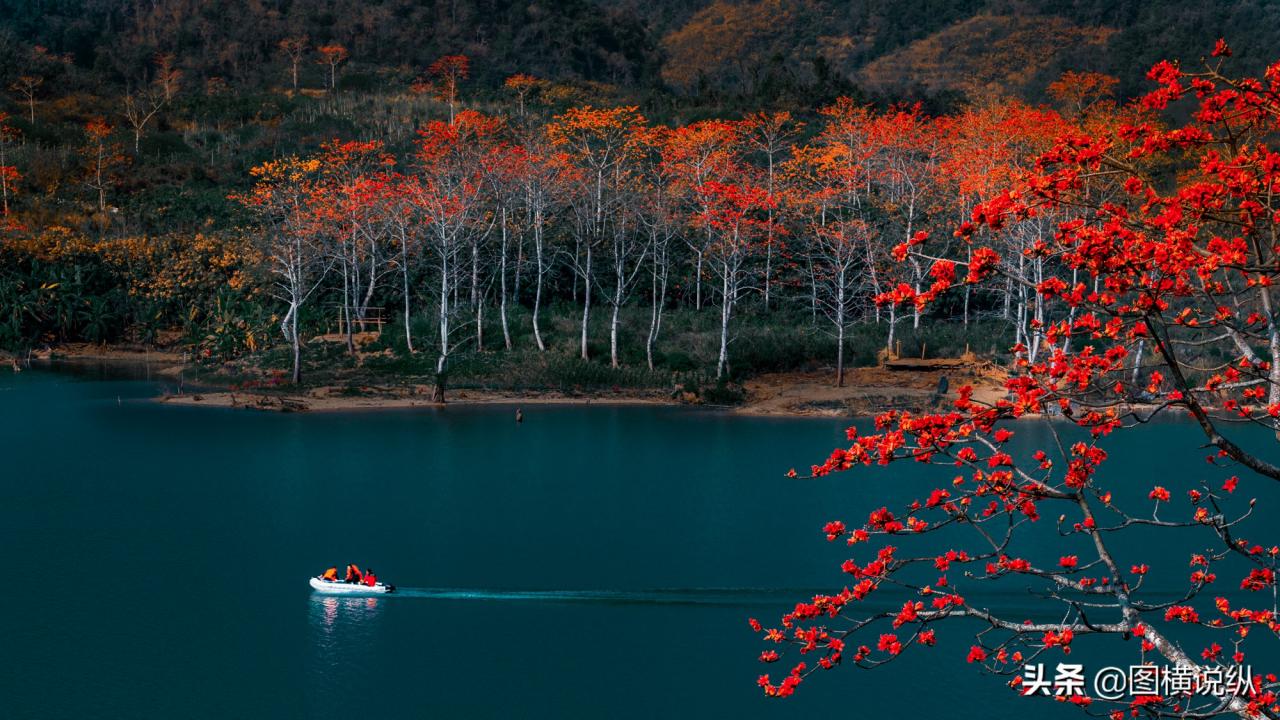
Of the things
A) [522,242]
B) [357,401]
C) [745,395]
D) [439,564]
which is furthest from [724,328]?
[439,564]

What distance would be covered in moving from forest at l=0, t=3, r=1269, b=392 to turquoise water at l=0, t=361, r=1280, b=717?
1095cm

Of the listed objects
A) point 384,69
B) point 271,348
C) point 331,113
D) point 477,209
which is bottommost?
point 271,348

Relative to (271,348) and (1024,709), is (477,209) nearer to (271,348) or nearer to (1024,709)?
(271,348)

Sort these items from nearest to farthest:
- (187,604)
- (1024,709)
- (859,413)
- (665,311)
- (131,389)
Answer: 1. (1024,709)
2. (187,604)
3. (859,413)
4. (131,389)
5. (665,311)

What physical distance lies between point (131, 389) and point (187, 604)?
32.3 metres

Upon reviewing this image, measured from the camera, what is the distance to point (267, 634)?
23156 millimetres

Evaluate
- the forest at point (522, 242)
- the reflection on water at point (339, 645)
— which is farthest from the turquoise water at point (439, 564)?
the forest at point (522, 242)

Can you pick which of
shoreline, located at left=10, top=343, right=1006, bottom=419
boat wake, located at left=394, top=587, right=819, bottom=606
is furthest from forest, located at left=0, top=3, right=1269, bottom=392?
boat wake, located at left=394, top=587, right=819, bottom=606

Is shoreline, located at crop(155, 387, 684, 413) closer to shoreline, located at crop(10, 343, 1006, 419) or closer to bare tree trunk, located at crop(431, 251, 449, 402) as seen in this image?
shoreline, located at crop(10, 343, 1006, 419)

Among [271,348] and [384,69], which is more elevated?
[384,69]

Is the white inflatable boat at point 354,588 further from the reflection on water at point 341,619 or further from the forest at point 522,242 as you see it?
the forest at point 522,242

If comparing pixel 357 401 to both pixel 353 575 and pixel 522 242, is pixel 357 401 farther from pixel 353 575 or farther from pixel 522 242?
pixel 353 575

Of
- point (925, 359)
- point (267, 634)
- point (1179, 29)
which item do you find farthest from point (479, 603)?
point (1179, 29)

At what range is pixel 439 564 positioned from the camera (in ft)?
89.9
